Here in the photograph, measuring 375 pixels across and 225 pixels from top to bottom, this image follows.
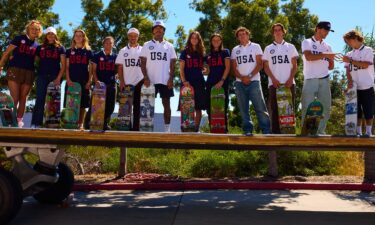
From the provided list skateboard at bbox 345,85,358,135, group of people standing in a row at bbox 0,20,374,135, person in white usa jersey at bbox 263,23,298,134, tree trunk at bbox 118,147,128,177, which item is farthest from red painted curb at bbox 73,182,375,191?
skateboard at bbox 345,85,358,135

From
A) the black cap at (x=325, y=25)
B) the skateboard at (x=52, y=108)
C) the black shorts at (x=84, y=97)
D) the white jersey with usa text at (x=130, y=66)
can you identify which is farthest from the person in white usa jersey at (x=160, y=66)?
the black cap at (x=325, y=25)

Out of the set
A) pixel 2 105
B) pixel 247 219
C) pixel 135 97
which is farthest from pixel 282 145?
pixel 2 105

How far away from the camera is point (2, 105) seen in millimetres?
6121

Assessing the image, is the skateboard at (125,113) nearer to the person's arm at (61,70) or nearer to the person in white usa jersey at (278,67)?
the person's arm at (61,70)

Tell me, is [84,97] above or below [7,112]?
above

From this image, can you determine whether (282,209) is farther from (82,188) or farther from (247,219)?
(82,188)

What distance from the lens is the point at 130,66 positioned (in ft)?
23.5

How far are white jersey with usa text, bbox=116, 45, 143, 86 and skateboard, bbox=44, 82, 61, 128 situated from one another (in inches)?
45.9

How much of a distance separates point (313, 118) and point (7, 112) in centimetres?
449

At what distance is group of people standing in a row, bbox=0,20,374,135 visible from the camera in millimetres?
6543

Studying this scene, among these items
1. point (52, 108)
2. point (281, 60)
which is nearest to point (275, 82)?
point (281, 60)

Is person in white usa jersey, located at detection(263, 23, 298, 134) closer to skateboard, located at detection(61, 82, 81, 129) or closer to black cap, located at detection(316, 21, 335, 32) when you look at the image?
black cap, located at detection(316, 21, 335, 32)

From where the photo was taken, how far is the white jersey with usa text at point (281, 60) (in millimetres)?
6641

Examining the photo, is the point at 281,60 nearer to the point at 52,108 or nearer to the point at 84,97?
the point at 84,97
